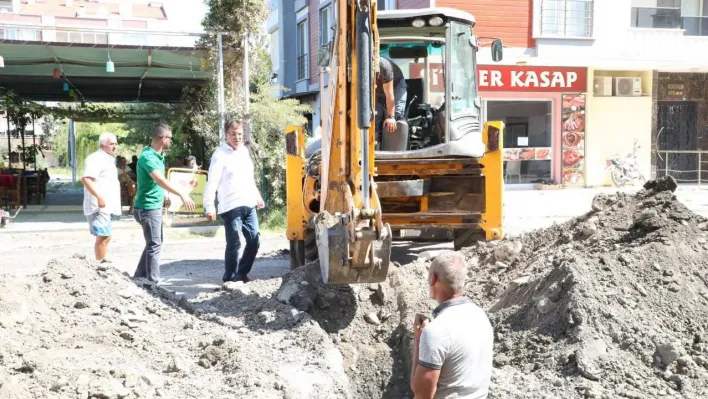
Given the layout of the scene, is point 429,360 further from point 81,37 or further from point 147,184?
point 81,37

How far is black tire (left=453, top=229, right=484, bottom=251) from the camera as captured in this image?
7914 mm

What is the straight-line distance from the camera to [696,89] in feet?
71.5

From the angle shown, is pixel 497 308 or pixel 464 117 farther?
pixel 464 117

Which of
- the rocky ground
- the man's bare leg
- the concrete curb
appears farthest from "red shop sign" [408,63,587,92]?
the man's bare leg

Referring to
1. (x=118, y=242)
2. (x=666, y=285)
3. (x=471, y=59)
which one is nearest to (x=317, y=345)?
(x=666, y=285)

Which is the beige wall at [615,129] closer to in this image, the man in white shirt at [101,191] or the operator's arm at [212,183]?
the operator's arm at [212,183]

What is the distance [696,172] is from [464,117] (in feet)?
55.6

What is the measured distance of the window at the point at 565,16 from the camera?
19.2m

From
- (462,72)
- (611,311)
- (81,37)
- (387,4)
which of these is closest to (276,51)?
(387,4)

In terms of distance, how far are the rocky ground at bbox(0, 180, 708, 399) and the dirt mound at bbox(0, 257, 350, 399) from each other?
0.01m

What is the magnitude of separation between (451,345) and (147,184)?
4.82 metres

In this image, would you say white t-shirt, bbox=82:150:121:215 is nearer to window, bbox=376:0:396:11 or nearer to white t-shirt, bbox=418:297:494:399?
white t-shirt, bbox=418:297:494:399

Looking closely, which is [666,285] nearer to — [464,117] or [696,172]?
[464,117]

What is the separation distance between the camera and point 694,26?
21.5 meters
